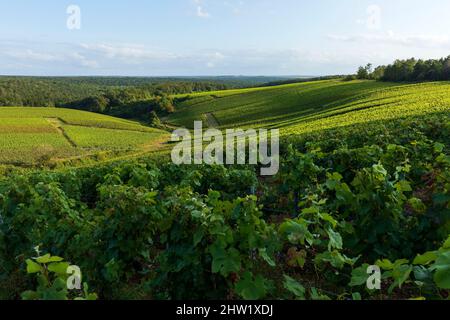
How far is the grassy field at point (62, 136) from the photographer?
181 feet

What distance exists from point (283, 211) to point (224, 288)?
474cm

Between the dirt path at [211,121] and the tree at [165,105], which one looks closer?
the dirt path at [211,121]

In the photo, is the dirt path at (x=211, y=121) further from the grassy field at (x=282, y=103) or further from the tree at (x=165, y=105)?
the tree at (x=165, y=105)

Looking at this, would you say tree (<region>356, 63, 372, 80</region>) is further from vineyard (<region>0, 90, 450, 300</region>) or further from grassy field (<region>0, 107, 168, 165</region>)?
vineyard (<region>0, 90, 450, 300</region>)

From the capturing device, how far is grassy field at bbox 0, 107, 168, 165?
55281mm

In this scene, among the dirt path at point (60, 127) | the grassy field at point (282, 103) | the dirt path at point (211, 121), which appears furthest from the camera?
the dirt path at point (211, 121)

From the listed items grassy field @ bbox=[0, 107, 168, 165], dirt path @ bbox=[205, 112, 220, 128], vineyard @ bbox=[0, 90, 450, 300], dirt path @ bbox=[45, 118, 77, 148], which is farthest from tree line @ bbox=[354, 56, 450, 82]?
vineyard @ bbox=[0, 90, 450, 300]

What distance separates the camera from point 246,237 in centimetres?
441

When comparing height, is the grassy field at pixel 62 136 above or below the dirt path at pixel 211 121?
below

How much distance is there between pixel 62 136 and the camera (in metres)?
70.3

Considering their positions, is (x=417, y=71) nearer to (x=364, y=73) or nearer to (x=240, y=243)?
(x=364, y=73)

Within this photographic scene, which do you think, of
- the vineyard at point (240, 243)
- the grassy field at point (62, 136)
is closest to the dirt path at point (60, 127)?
the grassy field at point (62, 136)
